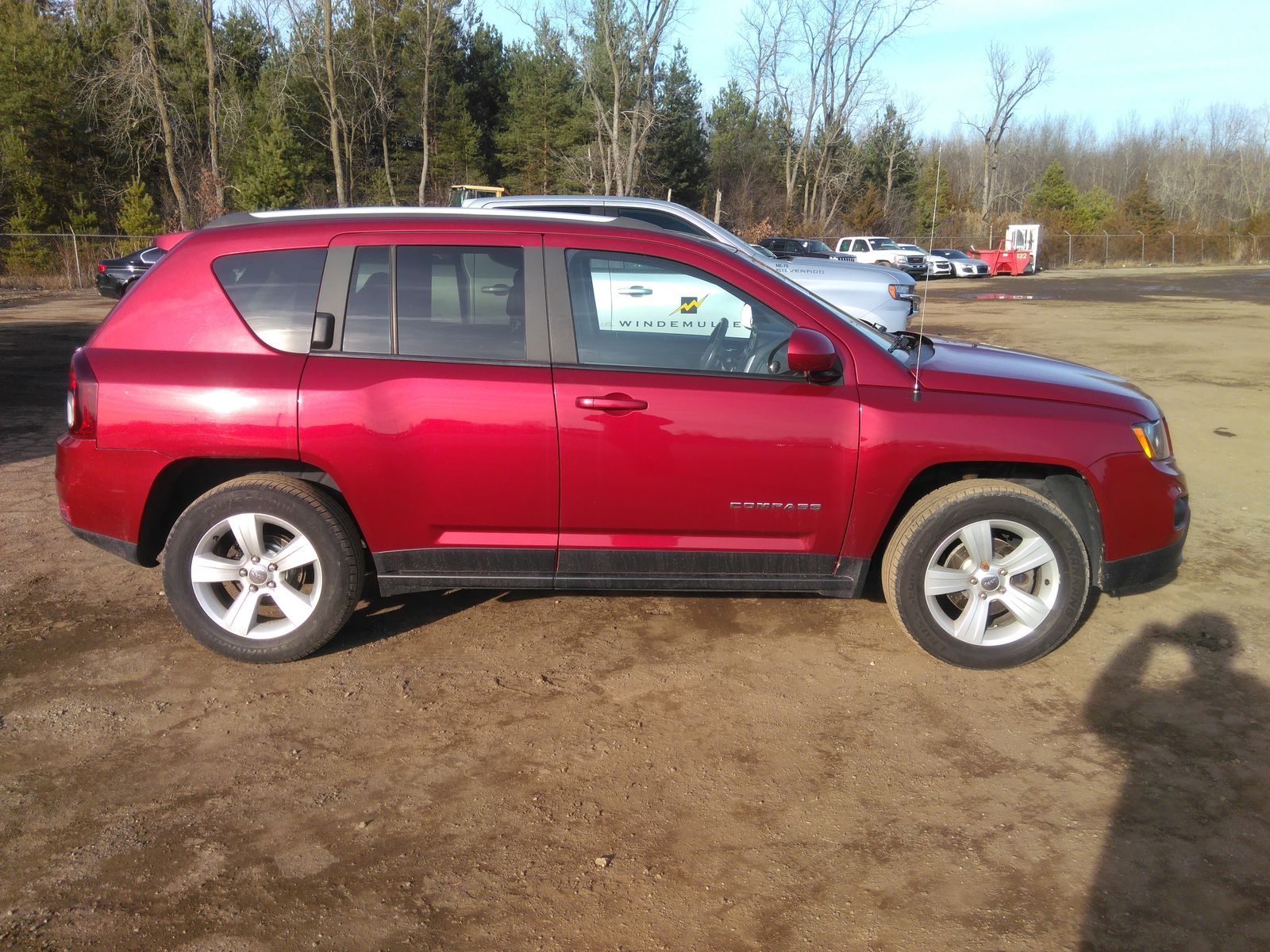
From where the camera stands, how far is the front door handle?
13.3 feet

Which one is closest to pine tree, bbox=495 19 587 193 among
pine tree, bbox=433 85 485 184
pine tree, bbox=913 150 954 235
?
pine tree, bbox=433 85 485 184

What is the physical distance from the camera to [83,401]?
4.14 m

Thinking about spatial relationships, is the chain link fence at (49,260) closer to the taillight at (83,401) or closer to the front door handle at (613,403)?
the taillight at (83,401)

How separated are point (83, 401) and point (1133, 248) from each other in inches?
2317

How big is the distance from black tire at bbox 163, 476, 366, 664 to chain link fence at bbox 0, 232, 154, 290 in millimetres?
28663

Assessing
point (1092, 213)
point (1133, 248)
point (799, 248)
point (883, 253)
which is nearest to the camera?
point (799, 248)

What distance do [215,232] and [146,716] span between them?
6.69ft

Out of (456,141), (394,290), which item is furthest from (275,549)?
(456,141)

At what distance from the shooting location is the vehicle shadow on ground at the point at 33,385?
27.8 ft

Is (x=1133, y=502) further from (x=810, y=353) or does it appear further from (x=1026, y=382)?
(x=810, y=353)

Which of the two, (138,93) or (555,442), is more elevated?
(138,93)

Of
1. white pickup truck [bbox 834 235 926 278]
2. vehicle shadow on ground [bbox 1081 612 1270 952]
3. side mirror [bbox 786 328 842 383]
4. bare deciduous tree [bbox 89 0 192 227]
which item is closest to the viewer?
vehicle shadow on ground [bbox 1081 612 1270 952]

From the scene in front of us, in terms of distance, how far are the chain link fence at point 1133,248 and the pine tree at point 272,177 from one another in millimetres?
30536

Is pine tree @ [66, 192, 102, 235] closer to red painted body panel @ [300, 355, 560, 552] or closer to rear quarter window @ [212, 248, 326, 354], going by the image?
rear quarter window @ [212, 248, 326, 354]
